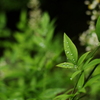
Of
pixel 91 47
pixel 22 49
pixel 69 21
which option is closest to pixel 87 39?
pixel 91 47

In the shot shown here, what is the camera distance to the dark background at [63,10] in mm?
4805

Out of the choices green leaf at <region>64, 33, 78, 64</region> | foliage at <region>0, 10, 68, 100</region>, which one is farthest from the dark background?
green leaf at <region>64, 33, 78, 64</region>

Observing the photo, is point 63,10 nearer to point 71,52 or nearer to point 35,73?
point 35,73

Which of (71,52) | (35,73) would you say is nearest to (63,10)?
(35,73)

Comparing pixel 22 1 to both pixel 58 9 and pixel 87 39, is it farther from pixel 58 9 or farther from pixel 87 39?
pixel 87 39

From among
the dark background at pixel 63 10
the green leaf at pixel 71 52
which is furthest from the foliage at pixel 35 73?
the dark background at pixel 63 10

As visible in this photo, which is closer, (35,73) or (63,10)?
(35,73)

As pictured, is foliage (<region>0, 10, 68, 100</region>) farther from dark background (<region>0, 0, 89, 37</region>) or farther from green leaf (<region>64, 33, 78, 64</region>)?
dark background (<region>0, 0, 89, 37</region>)

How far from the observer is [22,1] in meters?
4.86

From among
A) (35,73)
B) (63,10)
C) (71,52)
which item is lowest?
(71,52)

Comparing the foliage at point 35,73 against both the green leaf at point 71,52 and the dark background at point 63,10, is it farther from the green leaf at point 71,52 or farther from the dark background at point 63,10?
the dark background at point 63,10

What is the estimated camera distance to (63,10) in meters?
5.20

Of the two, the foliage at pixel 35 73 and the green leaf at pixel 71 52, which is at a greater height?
the foliage at pixel 35 73

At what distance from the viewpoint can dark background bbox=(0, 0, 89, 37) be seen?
189 inches
